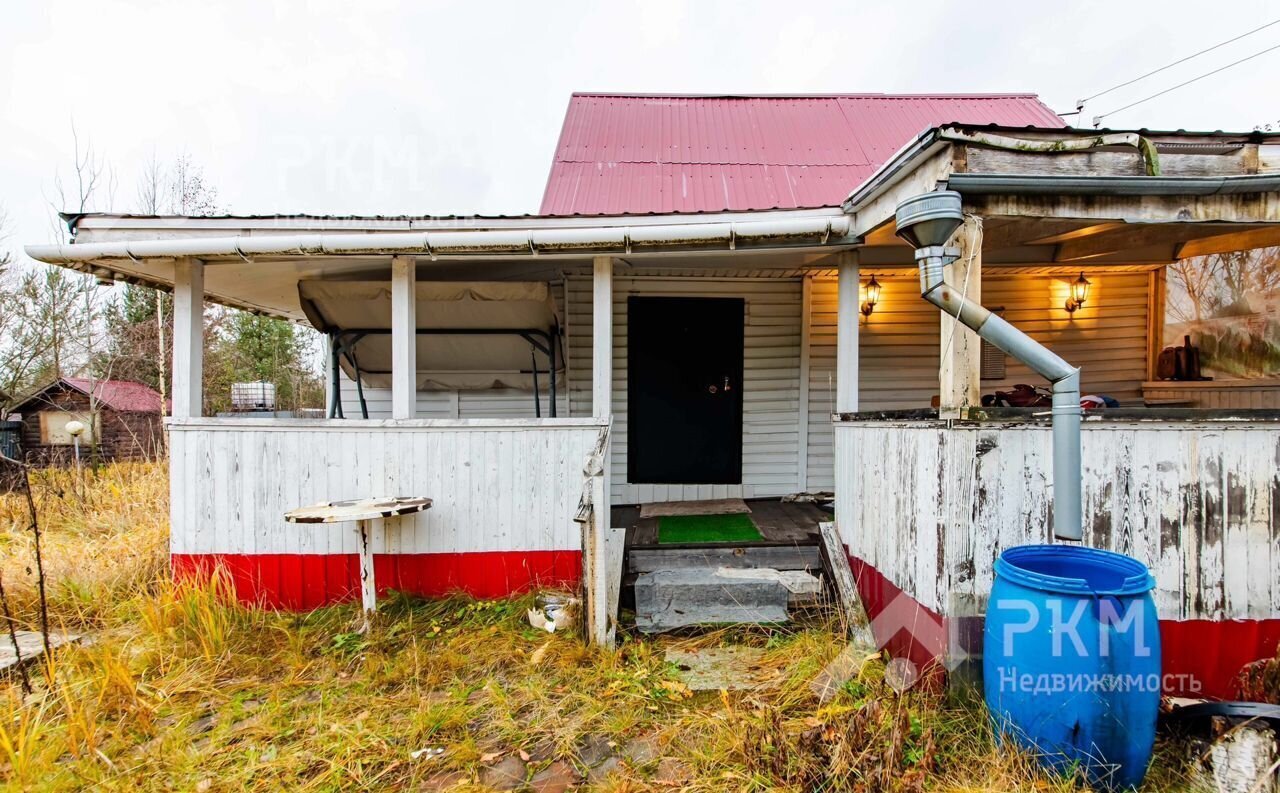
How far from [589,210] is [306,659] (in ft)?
13.0

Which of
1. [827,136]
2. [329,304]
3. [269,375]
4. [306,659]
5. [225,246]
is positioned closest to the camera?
[306,659]

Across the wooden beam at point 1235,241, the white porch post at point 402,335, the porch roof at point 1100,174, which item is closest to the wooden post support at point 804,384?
the porch roof at point 1100,174

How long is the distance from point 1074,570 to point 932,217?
5.06 ft

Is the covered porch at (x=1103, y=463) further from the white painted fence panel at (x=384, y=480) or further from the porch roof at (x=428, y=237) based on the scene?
the white painted fence panel at (x=384, y=480)

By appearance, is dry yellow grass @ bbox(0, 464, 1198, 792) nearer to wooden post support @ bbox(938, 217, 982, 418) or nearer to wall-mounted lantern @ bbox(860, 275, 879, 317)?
wooden post support @ bbox(938, 217, 982, 418)

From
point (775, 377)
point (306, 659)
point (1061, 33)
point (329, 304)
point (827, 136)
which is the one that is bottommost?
point (306, 659)

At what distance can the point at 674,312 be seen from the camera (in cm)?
525

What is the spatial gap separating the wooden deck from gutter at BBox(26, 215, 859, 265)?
2001 millimetres

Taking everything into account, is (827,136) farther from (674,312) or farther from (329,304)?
(329,304)

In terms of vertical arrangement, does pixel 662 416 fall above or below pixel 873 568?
above

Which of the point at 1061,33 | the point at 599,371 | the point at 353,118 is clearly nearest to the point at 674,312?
the point at 599,371

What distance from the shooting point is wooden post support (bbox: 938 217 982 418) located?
8.68 ft

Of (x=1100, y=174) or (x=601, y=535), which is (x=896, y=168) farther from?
(x=601, y=535)

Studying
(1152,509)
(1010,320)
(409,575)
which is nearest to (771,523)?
(1152,509)
